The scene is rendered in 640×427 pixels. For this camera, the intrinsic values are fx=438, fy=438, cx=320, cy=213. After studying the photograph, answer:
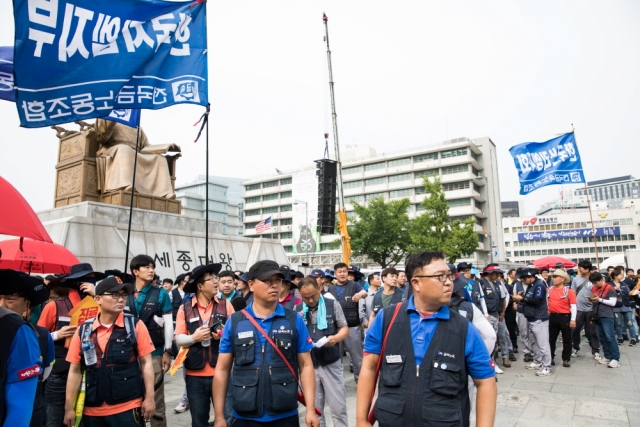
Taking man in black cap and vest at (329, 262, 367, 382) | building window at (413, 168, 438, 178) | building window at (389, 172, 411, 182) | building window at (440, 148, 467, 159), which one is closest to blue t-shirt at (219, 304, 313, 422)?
man in black cap and vest at (329, 262, 367, 382)

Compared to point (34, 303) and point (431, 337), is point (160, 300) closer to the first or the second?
point (34, 303)

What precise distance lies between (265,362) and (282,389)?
0.70 feet

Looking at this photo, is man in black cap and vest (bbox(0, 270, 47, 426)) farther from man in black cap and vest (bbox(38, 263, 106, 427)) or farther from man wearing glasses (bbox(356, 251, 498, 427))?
man in black cap and vest (bbox(38, 263, 106, 427))

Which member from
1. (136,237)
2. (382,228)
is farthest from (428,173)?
(136,237)

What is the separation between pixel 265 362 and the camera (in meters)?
3.02

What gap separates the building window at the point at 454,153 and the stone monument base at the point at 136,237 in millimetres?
51010

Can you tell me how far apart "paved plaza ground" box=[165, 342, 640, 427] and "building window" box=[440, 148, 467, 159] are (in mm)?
53624

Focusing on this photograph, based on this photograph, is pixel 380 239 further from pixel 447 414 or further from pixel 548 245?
pixel 548 245

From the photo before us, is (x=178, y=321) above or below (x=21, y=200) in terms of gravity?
below

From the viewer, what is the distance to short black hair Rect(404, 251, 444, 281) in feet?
8.75

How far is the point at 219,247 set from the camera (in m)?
13.8

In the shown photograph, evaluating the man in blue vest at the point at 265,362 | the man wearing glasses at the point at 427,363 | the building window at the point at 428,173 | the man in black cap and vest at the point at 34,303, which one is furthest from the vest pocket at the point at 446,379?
the building window at the point at 428,173

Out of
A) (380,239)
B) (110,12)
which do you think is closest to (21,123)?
(110,12)

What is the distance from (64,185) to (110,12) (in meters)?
7.57
